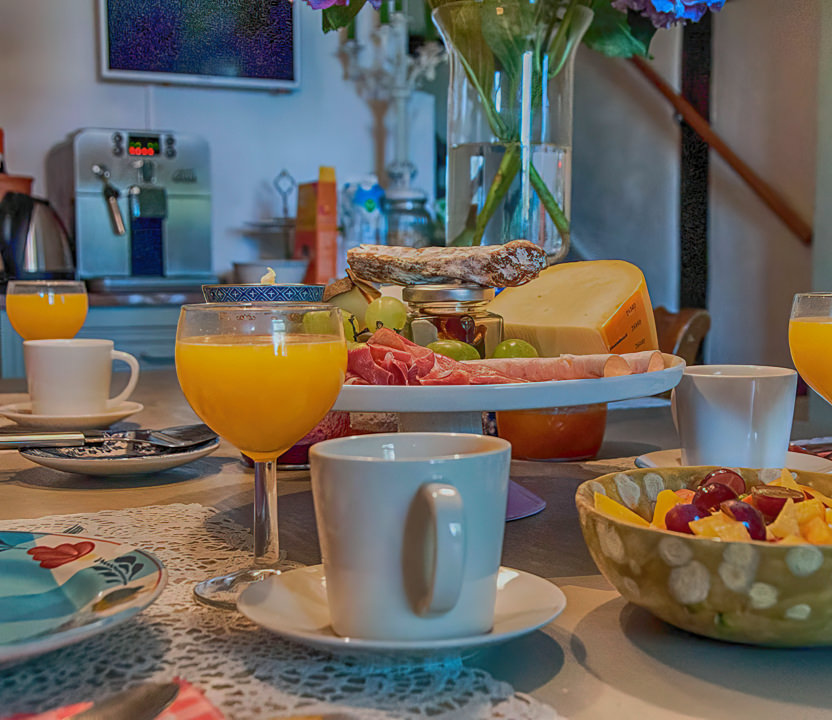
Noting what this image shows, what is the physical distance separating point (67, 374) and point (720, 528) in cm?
91

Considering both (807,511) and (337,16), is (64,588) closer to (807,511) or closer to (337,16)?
(807,511)

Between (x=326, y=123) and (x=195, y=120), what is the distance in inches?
22.3

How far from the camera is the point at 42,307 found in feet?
4.82

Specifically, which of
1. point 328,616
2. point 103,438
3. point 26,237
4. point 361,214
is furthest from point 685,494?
point 361,214

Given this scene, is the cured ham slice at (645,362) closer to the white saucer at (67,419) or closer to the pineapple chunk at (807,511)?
the pineapple chunk at (807,511)

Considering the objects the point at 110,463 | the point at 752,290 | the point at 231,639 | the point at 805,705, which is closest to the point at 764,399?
the point at 805,705

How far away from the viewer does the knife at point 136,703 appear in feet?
1.43

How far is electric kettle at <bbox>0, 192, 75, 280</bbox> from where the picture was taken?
327 cm

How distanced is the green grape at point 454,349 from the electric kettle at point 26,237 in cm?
279

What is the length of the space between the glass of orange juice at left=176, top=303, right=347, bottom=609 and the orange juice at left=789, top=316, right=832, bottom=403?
0.47m

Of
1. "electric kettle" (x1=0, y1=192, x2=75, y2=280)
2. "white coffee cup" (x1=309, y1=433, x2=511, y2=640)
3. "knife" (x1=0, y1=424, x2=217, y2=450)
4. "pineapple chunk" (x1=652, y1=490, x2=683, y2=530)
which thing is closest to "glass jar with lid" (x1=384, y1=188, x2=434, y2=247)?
"electric kettle" (x1=0, y1=192, x2=75, y2=280)

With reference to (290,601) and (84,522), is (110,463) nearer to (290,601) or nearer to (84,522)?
(84,522)

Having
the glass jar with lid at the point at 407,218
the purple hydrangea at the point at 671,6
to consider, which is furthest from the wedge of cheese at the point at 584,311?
the glass jar with lid at the point at 407,218

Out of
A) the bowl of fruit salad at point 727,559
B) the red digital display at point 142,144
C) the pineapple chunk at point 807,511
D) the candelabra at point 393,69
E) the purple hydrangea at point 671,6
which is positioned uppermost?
the candelabra at point 393,69
